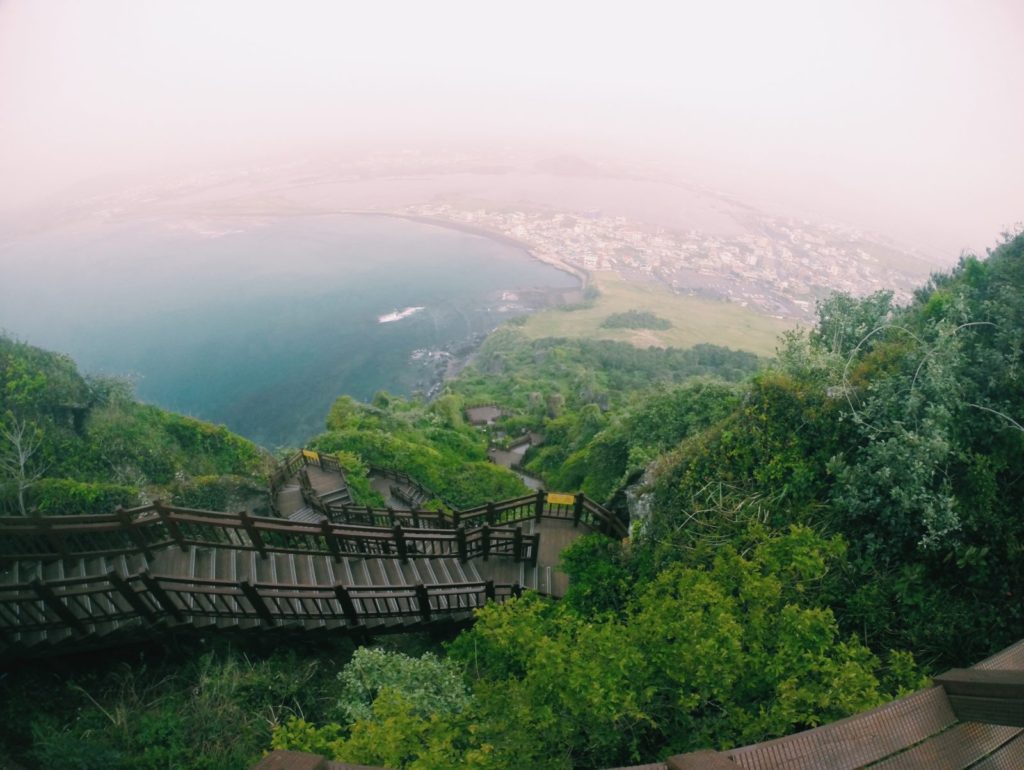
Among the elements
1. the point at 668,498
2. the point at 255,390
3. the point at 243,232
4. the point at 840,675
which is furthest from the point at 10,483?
the point at 243,232

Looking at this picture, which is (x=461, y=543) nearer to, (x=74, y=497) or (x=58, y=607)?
(x=58, y=607)

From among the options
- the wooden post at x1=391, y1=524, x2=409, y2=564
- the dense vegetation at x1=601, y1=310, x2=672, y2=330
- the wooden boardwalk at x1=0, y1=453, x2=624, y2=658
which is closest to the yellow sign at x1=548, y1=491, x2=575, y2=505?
the wooden boardwalk at x1=0, y1=453, x2=624, y2=658

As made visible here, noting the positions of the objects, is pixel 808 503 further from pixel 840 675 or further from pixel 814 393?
pixel 840 675

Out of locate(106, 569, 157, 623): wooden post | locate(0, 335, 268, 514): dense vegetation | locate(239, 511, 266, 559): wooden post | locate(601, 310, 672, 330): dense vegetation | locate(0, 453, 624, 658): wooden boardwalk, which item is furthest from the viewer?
locate(601, 310, 672, 330): dense vegetation

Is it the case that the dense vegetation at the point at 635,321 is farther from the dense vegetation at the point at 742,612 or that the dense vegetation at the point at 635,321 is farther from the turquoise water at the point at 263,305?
the dense vegetation at the point at 742,612

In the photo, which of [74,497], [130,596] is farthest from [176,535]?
[74,497]

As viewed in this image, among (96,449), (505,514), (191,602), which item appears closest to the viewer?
(191,602)

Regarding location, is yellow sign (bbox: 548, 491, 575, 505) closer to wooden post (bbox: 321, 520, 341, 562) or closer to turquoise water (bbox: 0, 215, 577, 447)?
wooden post (bbox: 321, 520, 341, 562)
